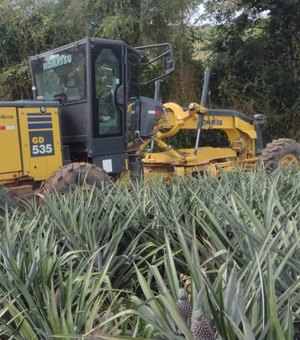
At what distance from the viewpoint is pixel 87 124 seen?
650 cm

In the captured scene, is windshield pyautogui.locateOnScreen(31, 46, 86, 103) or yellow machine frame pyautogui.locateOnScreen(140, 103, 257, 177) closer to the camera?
windshield pyautogui.locateOnScreen(31, 46, 86, 103)

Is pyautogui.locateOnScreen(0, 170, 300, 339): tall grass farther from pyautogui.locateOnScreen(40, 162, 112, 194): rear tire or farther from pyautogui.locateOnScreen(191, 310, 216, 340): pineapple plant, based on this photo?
pyautogui.locateOnScreen(40, 162, 112, 194): rear tire

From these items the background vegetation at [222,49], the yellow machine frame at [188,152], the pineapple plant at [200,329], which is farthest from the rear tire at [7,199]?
the background vegetation at [222,49]

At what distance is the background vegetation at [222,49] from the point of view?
14.5 meters

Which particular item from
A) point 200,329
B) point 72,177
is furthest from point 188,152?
point 200,329

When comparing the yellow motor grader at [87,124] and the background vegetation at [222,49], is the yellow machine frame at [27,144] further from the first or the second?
the background vegetation at [222,49]

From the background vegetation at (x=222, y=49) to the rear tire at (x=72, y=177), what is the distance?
879cm

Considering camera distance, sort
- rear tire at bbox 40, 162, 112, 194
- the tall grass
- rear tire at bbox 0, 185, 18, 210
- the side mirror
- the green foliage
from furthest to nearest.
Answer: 1. the green foliage
2. the side mirror
3. rear tire at bbox 40, 162, 112, 194
4. rear tire at bbox 0, 185, 18, 210
5. the tall grass

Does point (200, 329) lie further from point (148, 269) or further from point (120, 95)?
point (120, 95)

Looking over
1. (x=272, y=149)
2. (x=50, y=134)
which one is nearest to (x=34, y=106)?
(x=50, y=134)

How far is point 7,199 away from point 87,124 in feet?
5.32

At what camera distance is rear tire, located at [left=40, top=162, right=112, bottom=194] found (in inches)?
220

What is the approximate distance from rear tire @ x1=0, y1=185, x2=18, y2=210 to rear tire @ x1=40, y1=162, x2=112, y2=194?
1.02ft

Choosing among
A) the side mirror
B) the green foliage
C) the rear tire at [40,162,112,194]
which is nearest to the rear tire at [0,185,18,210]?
the rear tire at [40,162,112,194]
